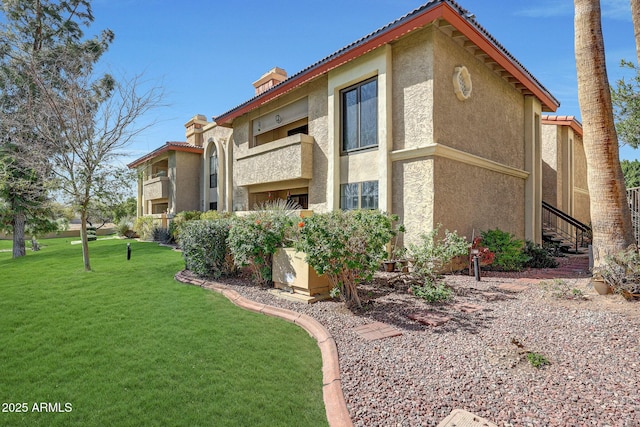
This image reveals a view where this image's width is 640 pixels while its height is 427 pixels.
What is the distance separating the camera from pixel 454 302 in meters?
6.59

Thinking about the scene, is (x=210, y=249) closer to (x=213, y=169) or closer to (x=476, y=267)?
(x=476, y=267)

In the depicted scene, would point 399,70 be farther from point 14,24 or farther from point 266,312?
point 14,24

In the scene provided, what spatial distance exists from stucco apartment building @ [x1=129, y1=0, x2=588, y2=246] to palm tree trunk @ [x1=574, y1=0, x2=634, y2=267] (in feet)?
9.91

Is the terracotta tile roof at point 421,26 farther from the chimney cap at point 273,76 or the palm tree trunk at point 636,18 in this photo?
the chimney cap at point 273,76

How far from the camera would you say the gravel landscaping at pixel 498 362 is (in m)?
3.16

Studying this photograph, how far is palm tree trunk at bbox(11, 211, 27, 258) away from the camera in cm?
1778

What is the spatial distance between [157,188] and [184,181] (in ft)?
9.58

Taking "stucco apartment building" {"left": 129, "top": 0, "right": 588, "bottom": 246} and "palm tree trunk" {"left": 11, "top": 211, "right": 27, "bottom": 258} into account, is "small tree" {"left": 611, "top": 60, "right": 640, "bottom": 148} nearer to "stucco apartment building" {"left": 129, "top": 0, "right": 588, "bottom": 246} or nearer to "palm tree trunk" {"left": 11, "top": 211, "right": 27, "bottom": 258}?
"stucco apartment building" {"left": 129, "top": 0, "right": 588, "bottom": 246}

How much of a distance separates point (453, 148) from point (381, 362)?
7829mm

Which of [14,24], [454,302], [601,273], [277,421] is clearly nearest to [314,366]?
[277,421]

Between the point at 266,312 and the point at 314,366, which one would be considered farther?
the point at 266,312

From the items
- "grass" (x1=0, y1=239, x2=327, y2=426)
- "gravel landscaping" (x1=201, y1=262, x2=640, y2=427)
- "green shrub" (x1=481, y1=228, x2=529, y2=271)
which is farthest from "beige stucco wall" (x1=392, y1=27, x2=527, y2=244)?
"grass" (x1=0, y1=239, x2=327, y2=426)

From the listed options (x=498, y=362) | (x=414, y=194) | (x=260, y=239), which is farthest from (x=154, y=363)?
(x=414, y=194)

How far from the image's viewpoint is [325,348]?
15.6 feet
